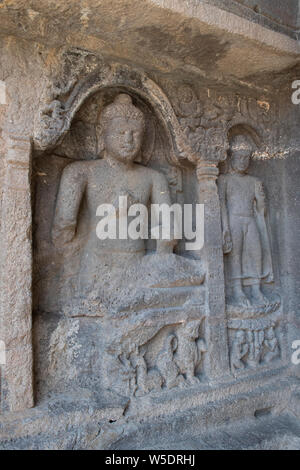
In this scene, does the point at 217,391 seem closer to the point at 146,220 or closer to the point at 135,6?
the point at 146,220

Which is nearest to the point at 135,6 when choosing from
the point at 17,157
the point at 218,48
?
the point at 218,48

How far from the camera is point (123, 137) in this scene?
2.73m

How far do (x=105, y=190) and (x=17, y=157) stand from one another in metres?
0.76

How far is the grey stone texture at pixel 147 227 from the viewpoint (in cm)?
224

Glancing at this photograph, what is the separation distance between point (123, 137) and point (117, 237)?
0.82m

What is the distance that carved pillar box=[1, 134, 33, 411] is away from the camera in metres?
2.20

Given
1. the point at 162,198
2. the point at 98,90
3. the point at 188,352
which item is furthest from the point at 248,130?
the point at 188,352

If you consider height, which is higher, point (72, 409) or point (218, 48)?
point (218, 48)

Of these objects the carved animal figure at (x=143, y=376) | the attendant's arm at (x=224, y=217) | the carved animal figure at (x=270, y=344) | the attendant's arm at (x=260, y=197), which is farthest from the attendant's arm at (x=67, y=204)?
the carved animal figure at (x=270, y=344)

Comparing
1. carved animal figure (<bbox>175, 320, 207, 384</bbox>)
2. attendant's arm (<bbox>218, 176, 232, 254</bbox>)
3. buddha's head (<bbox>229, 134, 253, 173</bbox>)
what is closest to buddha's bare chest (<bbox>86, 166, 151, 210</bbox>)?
attendant's arm (<bbox>218, 176, 232, 254</bbox>)

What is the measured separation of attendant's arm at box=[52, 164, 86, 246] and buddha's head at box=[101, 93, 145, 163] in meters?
0.36

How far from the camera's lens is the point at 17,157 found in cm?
224

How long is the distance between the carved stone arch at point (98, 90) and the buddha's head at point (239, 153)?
535mm
